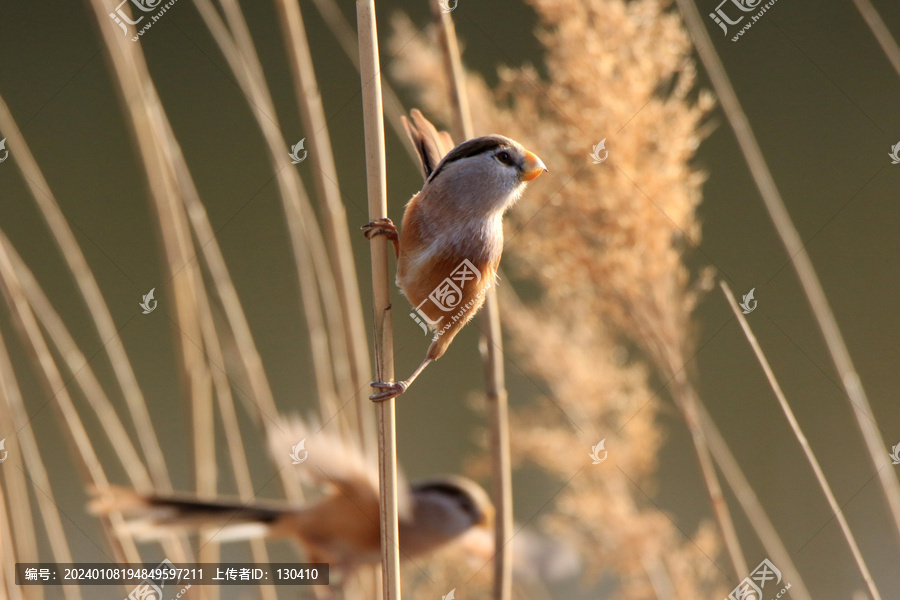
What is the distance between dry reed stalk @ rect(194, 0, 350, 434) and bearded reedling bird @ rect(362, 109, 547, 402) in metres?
0.42

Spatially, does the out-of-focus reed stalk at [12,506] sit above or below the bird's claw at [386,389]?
above

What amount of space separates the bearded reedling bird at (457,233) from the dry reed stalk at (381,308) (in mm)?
72

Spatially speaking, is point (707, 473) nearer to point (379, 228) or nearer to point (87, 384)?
point (379, 228)

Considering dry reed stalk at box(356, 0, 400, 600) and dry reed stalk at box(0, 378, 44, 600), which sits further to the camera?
dry reed stalk at box(0, 378, 44, 600)

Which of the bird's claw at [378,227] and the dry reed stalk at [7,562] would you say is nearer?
the bird's claw at [378,227]

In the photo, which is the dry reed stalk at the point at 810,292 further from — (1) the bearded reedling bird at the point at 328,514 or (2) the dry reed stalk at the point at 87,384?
(2) the dry reed stalk at the point at 87,384

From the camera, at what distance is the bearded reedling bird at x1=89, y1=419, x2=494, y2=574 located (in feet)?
4.55

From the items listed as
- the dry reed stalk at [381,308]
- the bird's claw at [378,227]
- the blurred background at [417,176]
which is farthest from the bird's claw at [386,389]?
the blurred background at [417,176]

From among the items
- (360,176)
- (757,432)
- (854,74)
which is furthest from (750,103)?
(360,176)

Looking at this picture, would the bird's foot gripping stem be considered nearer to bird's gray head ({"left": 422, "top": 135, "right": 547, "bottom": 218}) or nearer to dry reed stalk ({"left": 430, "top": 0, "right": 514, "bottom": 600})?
bird's gray head ({"left": 422, "top": 135, "right": 547, "bottom": 218})

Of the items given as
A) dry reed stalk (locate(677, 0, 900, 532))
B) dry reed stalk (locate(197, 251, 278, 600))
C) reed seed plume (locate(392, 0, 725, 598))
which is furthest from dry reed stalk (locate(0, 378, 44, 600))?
dry reed stalk (locate(677, 0, 900, 532))

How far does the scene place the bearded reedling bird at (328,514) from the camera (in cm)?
139

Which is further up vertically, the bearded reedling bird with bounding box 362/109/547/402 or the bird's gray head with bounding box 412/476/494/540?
the bearded reedling bird with bounding box 362/109/547/402

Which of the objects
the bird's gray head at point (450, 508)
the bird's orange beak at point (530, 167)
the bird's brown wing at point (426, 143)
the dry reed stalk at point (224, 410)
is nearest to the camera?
the bird's orange beak at point (530, 167)
